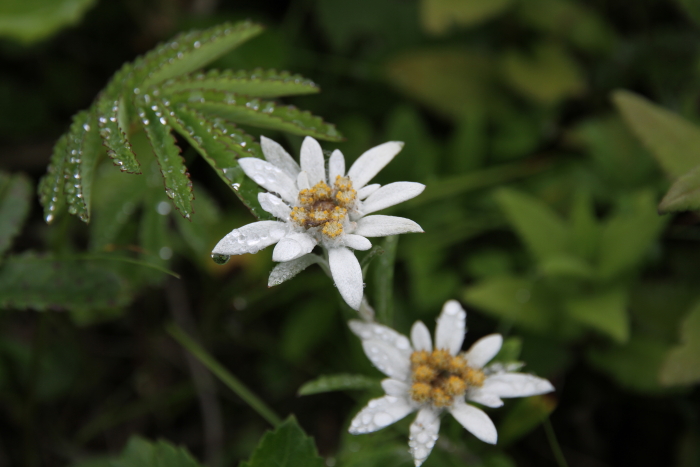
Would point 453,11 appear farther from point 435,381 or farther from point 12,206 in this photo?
point 12,206

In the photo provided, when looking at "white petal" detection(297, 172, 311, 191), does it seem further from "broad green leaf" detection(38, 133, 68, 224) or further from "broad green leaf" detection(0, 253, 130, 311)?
"broad green leaf" detection(0, 253, 130, 311)

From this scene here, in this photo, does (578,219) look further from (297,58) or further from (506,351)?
(297,58)

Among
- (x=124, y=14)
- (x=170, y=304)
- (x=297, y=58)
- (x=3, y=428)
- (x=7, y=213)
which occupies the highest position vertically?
(x=124, y=14)

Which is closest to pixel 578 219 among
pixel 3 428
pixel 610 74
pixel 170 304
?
pixel 610 74

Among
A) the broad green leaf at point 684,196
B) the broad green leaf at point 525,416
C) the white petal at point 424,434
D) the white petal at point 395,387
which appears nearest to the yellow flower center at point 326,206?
the white petal at point 395,387

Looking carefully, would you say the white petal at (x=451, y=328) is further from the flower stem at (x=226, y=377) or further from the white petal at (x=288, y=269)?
the flower stem at (x=226, y=377)

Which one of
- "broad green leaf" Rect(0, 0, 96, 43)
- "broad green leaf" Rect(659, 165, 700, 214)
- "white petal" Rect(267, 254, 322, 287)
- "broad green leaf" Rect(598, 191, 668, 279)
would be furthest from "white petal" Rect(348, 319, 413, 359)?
"broad green leaf" Rect(0, 0, 96, 43)

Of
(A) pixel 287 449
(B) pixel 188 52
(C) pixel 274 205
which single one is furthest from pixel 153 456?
(B) pixel 188 52
